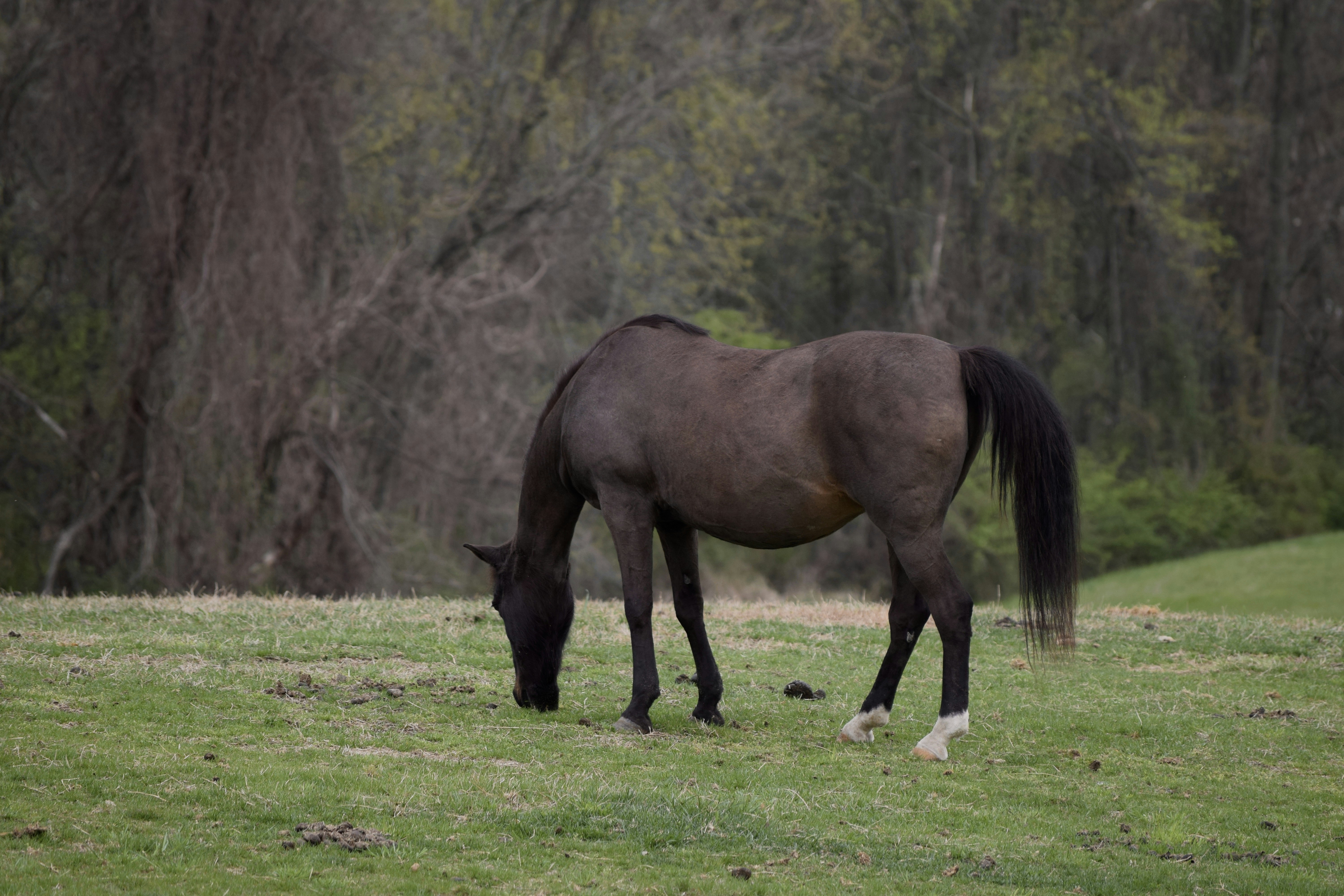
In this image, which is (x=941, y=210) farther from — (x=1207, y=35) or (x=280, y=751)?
(x=280, y=751)

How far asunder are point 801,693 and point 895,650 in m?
1.28

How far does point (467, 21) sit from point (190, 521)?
1263 cm

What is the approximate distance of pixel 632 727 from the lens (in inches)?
267

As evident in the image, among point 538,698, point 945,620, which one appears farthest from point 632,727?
point 945,620

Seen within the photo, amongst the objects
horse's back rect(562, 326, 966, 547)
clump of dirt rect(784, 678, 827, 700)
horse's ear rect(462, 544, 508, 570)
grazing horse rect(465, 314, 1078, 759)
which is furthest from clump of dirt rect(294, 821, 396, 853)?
clump of dirt rect(784, 678, 827, 700)

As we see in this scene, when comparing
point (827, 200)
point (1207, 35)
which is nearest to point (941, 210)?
point (827, 200)

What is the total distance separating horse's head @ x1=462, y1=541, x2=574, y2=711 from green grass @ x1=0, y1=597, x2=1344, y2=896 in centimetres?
20

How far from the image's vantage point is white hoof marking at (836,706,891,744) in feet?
22.1

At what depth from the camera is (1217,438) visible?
111 ft

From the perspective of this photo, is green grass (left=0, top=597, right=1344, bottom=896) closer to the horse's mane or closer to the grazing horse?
the grazing horse

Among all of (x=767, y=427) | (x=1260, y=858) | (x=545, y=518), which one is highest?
(x=767, y=427)

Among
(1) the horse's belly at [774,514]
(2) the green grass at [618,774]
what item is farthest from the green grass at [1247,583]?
(1) the horse's belly at [774,514]

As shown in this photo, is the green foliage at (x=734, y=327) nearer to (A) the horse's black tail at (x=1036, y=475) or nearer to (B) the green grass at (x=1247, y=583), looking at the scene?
(B) the green grass at (x=1247, y=583)

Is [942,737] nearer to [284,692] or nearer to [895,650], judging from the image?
[895,650]
